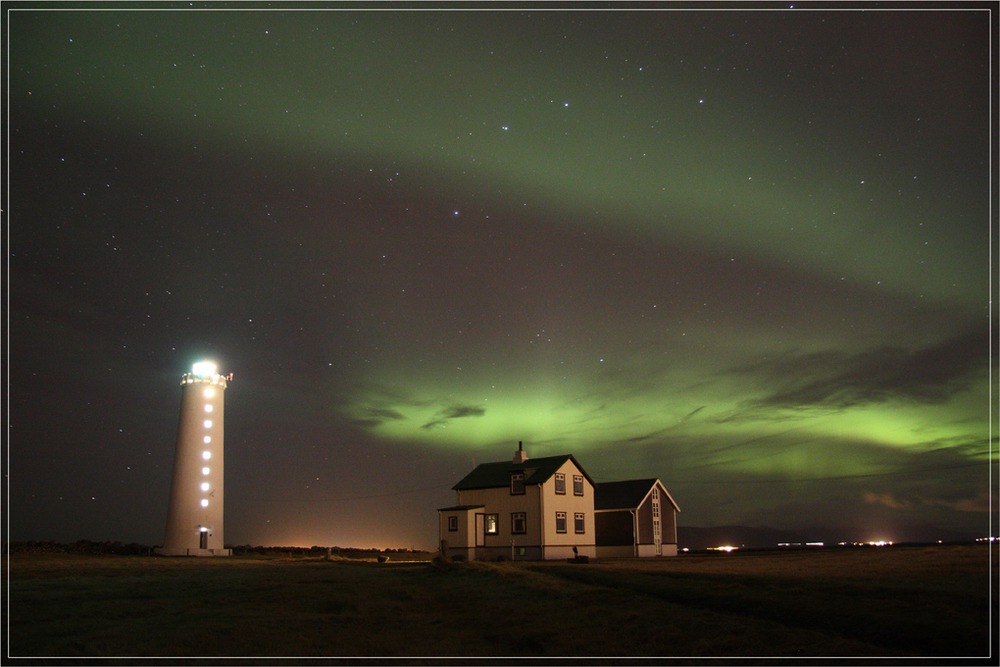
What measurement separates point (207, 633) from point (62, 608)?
273 inches

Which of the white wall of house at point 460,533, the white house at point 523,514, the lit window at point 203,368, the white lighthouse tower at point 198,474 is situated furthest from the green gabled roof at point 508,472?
the lit window at point 203,368

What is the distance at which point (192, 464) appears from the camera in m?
62.8

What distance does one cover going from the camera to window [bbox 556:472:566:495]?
180ft

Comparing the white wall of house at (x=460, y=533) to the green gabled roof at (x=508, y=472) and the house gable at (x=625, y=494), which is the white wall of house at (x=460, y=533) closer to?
the green gabled roof at (x=508, y=472)

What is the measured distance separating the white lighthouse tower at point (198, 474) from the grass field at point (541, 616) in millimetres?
31481

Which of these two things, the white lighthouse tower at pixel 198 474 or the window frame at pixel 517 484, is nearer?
the window frame at pixel 517 484

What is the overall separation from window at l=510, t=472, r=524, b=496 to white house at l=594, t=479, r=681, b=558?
29.0 ft

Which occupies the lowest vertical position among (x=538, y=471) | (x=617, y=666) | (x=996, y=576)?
(x=617, y=666)

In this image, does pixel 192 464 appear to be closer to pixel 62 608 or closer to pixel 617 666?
pixel 62 608

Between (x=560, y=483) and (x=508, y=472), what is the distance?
3833 millimetres

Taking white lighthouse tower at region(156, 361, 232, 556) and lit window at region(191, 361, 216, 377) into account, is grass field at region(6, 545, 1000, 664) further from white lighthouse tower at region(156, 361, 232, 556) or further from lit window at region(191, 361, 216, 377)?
lit window at region(191, 361, 216, 377)

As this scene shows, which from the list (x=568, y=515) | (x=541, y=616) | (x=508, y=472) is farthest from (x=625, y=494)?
(x=541, y=616)

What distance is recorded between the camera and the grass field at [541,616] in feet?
56.8

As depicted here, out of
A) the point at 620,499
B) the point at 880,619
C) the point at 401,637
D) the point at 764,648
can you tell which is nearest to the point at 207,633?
the point at 401,637
